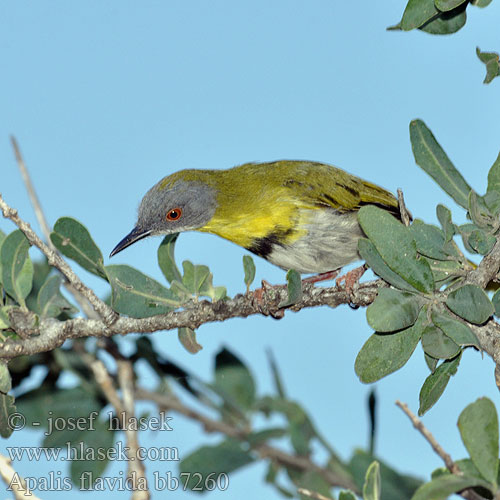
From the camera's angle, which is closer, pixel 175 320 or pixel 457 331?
pixel 457 331

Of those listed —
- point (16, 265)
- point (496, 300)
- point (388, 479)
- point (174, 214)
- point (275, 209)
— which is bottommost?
point (388, 479)

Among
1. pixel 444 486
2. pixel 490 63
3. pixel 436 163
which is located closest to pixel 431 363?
pixel 444 486

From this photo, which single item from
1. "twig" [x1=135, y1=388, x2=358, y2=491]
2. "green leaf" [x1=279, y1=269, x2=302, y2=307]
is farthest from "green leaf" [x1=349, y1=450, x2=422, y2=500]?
"green leaf" [x1=279, y1=269, x2=302, y2=307]

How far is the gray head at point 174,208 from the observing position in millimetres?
5172

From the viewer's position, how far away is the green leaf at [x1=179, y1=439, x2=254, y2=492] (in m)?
3.94

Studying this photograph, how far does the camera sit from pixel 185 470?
396 cm

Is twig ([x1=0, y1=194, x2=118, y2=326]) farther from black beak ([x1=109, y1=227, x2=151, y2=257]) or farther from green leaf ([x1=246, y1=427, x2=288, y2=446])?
black beak ([x1=109, y1=227, x2=151, y2=257])

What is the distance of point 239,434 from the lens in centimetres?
432

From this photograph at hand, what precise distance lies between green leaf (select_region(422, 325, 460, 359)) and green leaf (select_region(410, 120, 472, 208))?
744 millimetres

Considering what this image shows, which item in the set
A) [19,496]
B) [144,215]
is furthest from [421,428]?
[144,215]

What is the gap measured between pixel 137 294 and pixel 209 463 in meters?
1.25

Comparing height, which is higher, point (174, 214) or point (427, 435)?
point (174, 214)

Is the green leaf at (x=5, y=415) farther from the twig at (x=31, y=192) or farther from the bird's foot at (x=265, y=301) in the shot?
the bird's foot at (x=265, y=301)

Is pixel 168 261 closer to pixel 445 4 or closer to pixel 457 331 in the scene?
pixel 457 331
